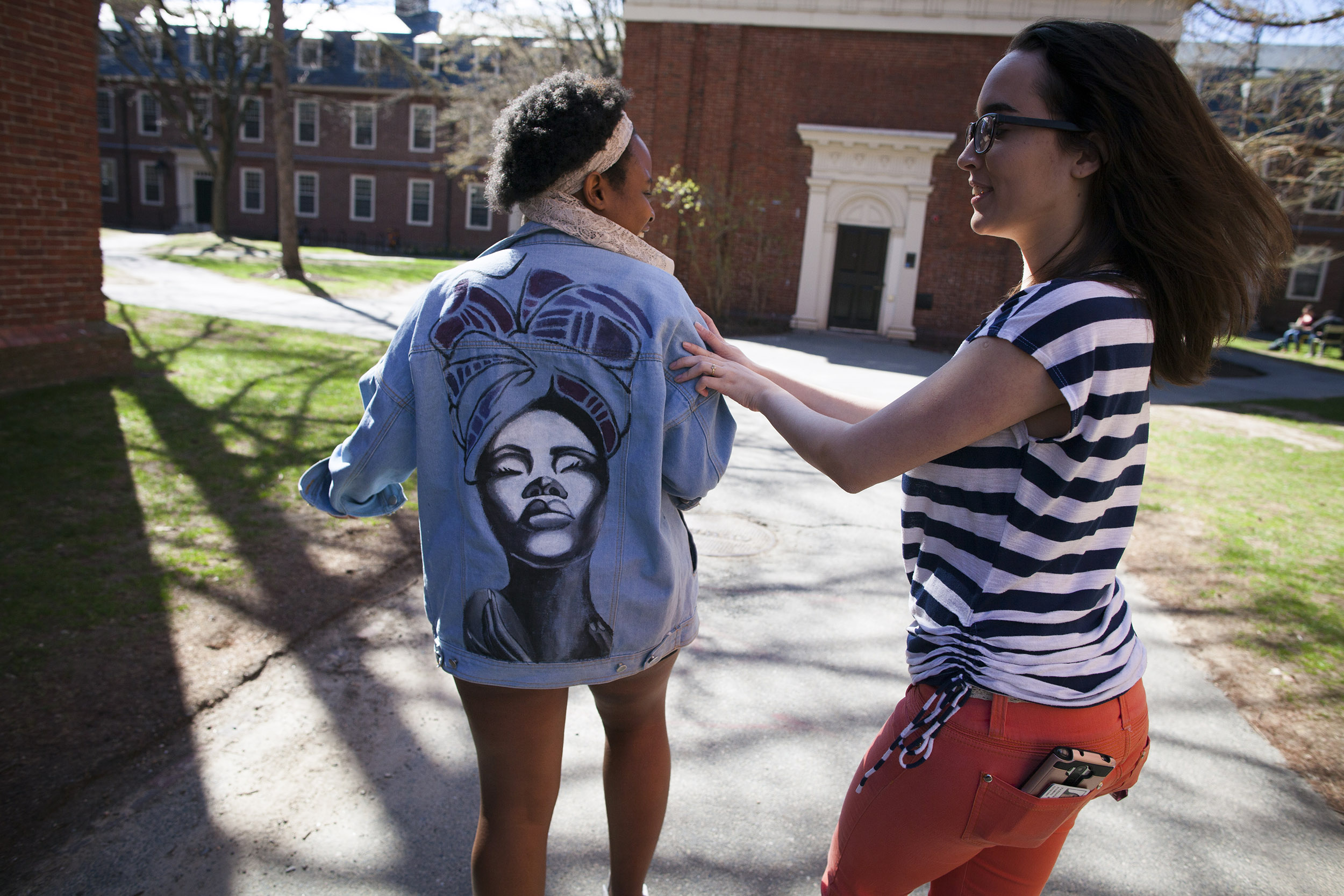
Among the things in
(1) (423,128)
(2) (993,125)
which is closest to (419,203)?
(1) (423,128)

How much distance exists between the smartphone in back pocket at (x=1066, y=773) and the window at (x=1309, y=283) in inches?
1730

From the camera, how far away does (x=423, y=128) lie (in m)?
41.2

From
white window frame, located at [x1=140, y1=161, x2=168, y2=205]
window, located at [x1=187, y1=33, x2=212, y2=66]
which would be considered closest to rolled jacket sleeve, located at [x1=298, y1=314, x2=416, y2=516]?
window, located at [x1=187, y1=33, x2=212, y2=66]

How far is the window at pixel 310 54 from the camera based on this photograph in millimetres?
41531

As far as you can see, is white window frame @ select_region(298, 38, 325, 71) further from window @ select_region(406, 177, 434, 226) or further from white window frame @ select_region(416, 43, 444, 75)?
window @ select_region(406, 177, 434, 226)

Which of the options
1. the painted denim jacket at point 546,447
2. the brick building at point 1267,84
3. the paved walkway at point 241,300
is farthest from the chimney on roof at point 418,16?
the painted denim jacket at point 546,447

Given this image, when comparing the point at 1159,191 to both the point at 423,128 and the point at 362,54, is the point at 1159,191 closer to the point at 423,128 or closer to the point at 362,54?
the point at 423,128

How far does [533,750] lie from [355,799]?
49.4 inches

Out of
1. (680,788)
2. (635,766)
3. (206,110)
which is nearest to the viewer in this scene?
(635,766)

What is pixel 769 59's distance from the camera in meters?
19.7

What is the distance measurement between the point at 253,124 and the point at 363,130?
18.8ft

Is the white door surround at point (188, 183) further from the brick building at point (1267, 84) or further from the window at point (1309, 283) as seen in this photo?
the window at point (1309, 283)

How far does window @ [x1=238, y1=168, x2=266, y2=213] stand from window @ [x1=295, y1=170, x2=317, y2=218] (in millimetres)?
1662

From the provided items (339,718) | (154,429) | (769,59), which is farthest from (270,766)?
(769,59)
